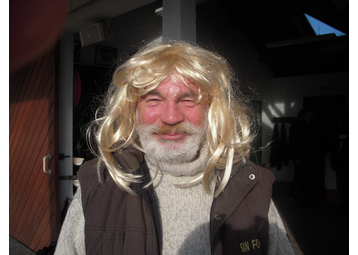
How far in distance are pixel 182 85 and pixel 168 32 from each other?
1190mm

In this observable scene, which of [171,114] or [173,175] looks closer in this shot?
[171,114]

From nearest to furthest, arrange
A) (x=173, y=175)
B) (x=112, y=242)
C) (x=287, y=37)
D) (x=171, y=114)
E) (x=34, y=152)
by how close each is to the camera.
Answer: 1. (x=112, y=242)
2. (x=171, y=114)
3. (x=173, y=175)
4. (x=34, y=152)
5. (x=287, y=37)

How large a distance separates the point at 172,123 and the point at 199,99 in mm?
190

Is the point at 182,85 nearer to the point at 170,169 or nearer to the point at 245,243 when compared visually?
the point at 170,169

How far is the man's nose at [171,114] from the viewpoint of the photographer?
1.17 m

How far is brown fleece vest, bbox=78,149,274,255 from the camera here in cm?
102

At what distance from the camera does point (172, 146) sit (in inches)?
47.5

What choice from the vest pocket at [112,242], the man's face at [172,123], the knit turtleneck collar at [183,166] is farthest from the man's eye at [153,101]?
the vest pocket at [112,242]

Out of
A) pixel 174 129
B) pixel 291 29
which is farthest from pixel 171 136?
pixel 291 29

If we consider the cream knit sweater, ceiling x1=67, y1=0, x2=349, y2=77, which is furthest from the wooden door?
the cream knit sweater

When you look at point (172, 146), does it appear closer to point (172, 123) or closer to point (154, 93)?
point (172, 123)

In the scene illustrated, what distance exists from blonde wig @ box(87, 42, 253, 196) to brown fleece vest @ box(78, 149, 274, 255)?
73 millimetres

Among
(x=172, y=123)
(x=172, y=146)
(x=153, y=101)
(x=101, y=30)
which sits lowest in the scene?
(x=172, y=146)

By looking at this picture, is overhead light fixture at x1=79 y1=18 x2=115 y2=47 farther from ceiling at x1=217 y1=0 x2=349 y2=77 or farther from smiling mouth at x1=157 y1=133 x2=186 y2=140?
ceiling at x1=217 y1=0 x2=349 y2=77
